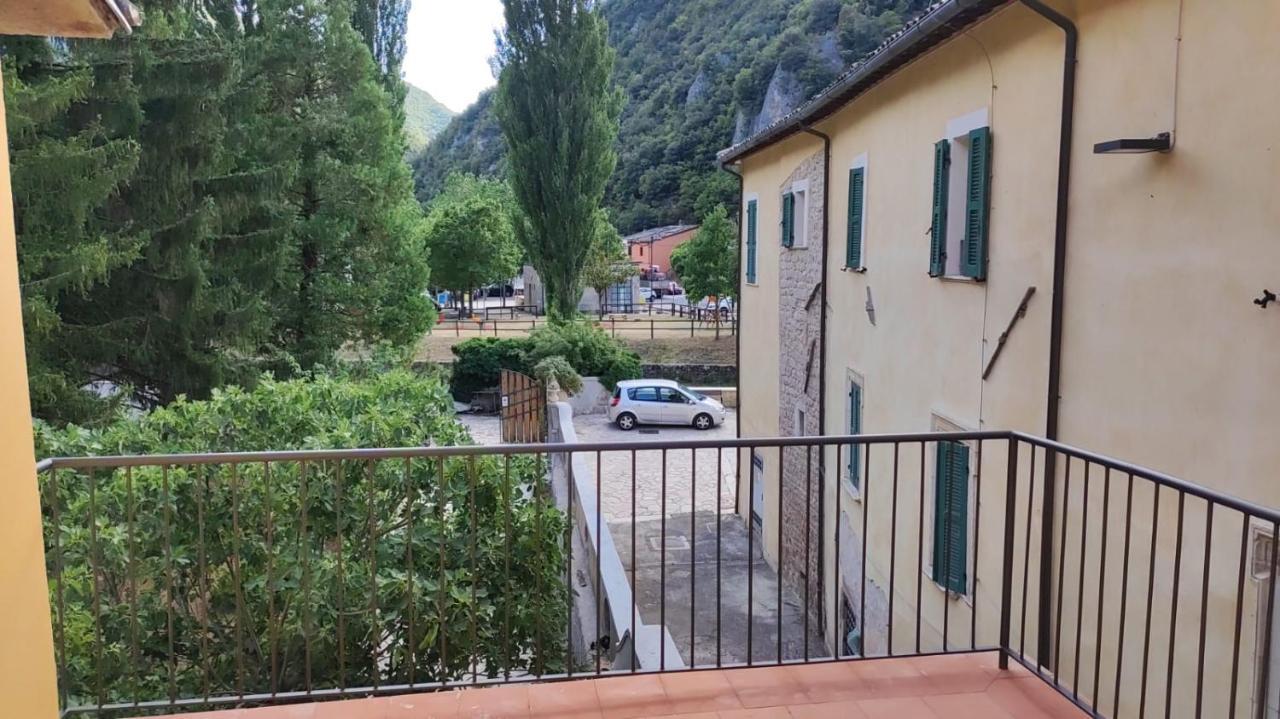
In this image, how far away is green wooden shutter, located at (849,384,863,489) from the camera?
8.67 metres

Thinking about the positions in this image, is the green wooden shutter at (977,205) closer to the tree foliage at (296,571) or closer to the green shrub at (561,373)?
the tree foliage at (296,571)

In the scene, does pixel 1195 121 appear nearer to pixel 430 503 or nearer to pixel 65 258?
pixel 430 503

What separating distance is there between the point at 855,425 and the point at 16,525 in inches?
314

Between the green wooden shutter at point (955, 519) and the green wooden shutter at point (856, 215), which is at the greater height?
the green wooden shutter at point (856, 215)

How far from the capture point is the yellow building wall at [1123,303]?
362 cm

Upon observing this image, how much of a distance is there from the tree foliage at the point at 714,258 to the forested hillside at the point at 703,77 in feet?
38.5

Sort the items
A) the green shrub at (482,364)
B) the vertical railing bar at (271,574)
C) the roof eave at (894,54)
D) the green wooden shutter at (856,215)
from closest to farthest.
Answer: the vertical railing bar at (271,574) < the roof eave at (894,54) < the green wooden shutter at (856,215) < the green shrub at (482,364)

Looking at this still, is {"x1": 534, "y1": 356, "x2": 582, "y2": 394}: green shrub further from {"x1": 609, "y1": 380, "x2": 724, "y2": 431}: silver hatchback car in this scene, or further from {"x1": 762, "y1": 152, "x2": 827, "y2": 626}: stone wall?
{"x1": 762, "y1": 152, "x2": 827, "y2": 626}: stone wall

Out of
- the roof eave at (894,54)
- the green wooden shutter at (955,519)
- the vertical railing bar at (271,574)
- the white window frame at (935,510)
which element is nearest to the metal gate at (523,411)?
the roof eave at (894,54)

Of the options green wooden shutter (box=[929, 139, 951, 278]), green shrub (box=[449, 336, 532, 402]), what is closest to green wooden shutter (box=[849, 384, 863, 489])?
green wooden shutter (box=[929, 139, 951, 278])

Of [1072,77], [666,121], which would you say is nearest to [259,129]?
[1072,77]

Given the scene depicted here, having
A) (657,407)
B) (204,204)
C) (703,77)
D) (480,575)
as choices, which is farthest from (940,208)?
(703,77)

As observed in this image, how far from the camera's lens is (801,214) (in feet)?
36.8

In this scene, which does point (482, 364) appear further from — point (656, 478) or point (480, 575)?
point (480, 575)
